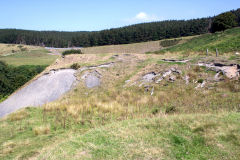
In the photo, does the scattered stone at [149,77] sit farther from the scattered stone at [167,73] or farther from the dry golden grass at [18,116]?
the dry golden grass at [18,116]

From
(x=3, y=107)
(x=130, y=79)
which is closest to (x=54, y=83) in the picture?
(x=3, y=107)

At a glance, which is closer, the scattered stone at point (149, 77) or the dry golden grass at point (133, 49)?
the scattered stone at point (149, 77)

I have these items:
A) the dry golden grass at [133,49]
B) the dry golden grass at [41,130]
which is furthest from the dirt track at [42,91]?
the dry golden grass at [133,49]

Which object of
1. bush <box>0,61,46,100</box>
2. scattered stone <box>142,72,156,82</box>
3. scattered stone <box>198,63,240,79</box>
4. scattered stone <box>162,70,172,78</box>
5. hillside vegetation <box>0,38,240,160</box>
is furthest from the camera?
bush <box>0,61,46,100</box>

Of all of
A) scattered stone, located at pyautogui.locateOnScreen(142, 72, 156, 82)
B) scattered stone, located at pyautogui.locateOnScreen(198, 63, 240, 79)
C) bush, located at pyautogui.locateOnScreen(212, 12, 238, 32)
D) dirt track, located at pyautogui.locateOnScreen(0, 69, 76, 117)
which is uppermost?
bush, located at pyautogui.locateOnScreen(212, 12, 238, 32)

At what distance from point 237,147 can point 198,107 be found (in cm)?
402

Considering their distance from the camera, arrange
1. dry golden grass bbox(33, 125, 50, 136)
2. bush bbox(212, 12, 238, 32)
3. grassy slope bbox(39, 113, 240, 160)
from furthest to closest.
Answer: bush bbox(212, 12, 238, 32), dry golden grass bbox(33, 125, 50, 136), grassy slope bbox(39, 113, 240, 160)

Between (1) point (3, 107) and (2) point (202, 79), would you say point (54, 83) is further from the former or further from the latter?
(2) point (202, 79)

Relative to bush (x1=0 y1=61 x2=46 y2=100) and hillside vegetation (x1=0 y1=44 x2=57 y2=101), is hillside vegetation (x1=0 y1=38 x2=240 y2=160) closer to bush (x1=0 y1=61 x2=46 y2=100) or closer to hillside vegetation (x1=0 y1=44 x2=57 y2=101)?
hillside vegetation (x1=0 y1=44 x2=57 y2=101)

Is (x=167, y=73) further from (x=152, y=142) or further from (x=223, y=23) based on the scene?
(x=223, y=23)

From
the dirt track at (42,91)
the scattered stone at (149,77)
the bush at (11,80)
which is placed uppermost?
the scattered stone at (149,77)

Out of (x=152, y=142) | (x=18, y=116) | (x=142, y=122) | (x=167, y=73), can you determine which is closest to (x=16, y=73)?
(x=18, y=116)

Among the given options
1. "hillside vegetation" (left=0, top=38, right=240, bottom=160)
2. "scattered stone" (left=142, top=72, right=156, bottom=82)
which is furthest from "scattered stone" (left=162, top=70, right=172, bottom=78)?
"scattered stone" (left=142, top=72, right=156, bottom=82)

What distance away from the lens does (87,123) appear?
922cm
